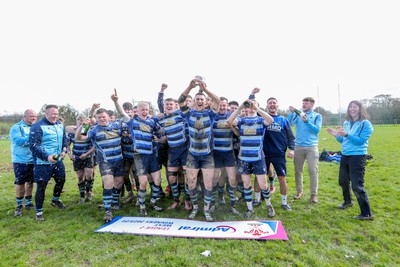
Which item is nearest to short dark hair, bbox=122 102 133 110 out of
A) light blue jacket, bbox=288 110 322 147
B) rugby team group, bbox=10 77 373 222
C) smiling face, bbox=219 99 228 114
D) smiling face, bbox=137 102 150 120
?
rugby team group, bbox=10 77 373 222

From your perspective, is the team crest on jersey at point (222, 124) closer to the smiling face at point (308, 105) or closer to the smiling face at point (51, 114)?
the smiling face at point (308, 105)

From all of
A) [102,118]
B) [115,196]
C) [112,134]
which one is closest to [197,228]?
[115,196]

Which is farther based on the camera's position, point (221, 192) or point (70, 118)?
point (70, 118)

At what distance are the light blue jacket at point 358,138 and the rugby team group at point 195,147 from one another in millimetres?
17

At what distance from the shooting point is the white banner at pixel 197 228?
4358mm

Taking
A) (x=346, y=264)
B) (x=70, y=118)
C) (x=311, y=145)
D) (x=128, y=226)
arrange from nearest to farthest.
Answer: (x=346, y=264), (x=128, y=226), (x=311, y=145), (x=70, y=118)

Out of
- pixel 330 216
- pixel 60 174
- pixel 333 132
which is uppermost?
pixel 333 132

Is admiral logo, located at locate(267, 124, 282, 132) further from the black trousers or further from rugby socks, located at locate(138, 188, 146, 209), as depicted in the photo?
rugby socks, located at locate(138, 188, 146, 209)

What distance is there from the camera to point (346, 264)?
3496 millimetres

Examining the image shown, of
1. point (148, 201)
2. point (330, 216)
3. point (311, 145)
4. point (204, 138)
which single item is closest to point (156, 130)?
point (204, 138)

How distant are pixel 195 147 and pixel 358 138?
315cm

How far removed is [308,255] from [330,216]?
1.80 metres

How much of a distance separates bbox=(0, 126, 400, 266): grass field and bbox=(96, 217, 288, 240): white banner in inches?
6.0

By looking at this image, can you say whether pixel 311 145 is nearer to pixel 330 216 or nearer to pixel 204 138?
pixel 330 216
